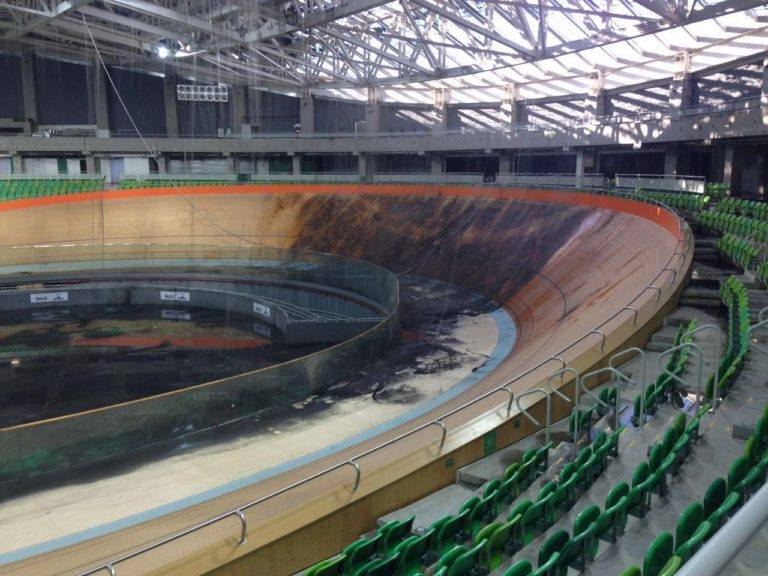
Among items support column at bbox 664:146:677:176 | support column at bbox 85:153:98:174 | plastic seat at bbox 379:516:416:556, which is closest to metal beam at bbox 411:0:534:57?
support column at bbox 664:146:677:176

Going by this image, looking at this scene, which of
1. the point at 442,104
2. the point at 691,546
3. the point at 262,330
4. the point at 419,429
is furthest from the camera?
the point at 442,104

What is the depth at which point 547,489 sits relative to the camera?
6133mm

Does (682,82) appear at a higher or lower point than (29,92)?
lower

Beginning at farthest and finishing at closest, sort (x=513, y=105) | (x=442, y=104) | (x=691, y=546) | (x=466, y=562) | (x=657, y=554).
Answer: (x=442, y=104), (x=513, y=105), (x=466, y=562), (x=657, y=554), (x=691, y=546)

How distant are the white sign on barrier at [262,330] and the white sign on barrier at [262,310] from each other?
0.42m

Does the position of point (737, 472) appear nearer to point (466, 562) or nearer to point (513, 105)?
point (466, 562)

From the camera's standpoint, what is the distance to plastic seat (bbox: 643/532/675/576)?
4.18m

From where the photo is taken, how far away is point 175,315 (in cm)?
2272

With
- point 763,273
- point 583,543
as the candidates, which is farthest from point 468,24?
point 583,543

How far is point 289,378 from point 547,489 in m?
8.16

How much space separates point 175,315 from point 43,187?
1870 centimetres

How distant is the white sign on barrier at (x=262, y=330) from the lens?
20.4 m

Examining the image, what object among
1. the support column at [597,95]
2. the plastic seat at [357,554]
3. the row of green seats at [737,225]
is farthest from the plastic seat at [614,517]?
the support column at [597,95]

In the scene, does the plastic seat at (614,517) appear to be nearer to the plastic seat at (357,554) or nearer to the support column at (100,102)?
the plastic seat at (357,554)
